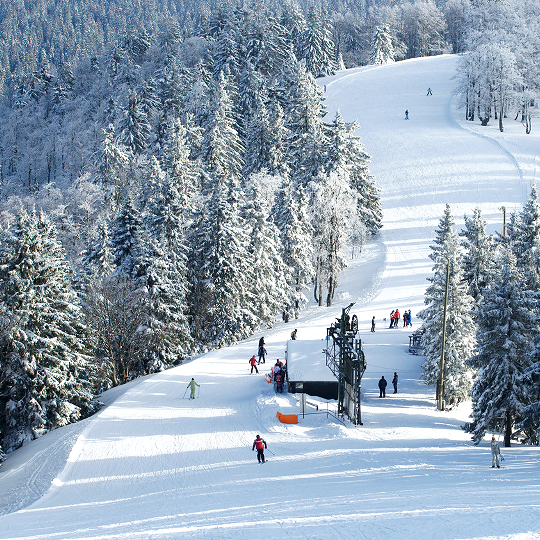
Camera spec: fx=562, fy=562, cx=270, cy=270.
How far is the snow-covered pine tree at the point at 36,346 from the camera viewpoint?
Answer: 91.7ft

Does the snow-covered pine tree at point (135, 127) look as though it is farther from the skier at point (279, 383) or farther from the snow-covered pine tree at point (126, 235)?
the skier at point (279, 383)

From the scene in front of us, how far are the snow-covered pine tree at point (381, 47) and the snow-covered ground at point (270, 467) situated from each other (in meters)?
83.9

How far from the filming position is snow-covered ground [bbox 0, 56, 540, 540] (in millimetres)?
13000

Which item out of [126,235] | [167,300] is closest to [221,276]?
[167,300]

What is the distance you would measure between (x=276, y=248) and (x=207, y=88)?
3878 centimetres

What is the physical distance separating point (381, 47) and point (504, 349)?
353 ft

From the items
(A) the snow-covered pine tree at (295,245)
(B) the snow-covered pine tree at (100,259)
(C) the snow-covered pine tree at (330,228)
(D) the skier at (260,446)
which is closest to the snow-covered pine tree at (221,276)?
(A) the snow-covered pine tree at (295,245)

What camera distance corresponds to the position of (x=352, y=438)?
22062 millimetres

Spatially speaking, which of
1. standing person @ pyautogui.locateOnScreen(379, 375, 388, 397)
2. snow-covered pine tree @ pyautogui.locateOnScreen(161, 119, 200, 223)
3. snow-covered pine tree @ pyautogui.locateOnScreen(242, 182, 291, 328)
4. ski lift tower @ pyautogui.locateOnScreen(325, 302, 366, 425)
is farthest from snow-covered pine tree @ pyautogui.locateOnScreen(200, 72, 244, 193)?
ski lift tower @ pyautogui.locateOnScreen(325, 302, 366, 425)

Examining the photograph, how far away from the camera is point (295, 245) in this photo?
46125mm

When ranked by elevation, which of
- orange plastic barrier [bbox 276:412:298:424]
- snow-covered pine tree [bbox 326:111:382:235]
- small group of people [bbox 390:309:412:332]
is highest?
snow-covered pine tree [bbox 326:111:382:235]

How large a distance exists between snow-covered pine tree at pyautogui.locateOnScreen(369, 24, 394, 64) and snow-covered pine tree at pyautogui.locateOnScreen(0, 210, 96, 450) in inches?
3999

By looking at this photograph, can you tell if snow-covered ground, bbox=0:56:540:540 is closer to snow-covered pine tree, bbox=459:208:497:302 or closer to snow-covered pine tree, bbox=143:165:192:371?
snow-covered pine tree, bbox=143:165:192:371

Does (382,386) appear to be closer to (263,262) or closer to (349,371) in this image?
(349,371)
